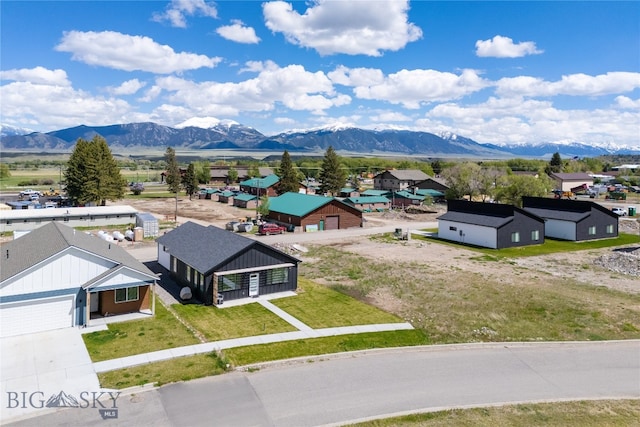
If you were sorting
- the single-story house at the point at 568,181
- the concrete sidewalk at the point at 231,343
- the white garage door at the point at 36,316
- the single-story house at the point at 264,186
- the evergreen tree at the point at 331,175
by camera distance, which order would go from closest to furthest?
→ the concrete sidewalk at the point at 231,343
the white garage door at the point at 36,316
the evergreen tree at the point at 331,175
the single-story house at the point at 264,186
the single-story house at the point at 568,181

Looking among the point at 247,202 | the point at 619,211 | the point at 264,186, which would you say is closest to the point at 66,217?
the point at 247,202

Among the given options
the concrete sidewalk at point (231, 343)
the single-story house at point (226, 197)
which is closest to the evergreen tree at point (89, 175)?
the single-story house at point (226, 197)

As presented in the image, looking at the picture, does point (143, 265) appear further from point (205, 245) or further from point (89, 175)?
point (89, 175)

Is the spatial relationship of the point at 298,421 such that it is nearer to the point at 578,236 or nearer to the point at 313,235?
the point at 313,235

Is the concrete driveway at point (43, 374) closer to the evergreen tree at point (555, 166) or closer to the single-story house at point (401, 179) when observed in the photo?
the single-story house at point (401, 179)

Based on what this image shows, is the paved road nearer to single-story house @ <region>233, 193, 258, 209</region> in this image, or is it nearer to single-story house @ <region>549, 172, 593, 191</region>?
single-story house @ <region>233, 193, 258, 209</region>

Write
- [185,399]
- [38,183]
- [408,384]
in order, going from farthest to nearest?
[38,183] < [408,384] < [185,399]

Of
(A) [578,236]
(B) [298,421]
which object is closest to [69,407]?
(B) [298,421]

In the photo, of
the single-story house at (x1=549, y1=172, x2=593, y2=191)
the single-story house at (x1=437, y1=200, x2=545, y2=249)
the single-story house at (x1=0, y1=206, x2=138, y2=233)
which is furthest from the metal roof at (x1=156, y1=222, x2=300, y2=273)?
the single-story house at (x1=549, y1=172, x2=593, y2=191)
